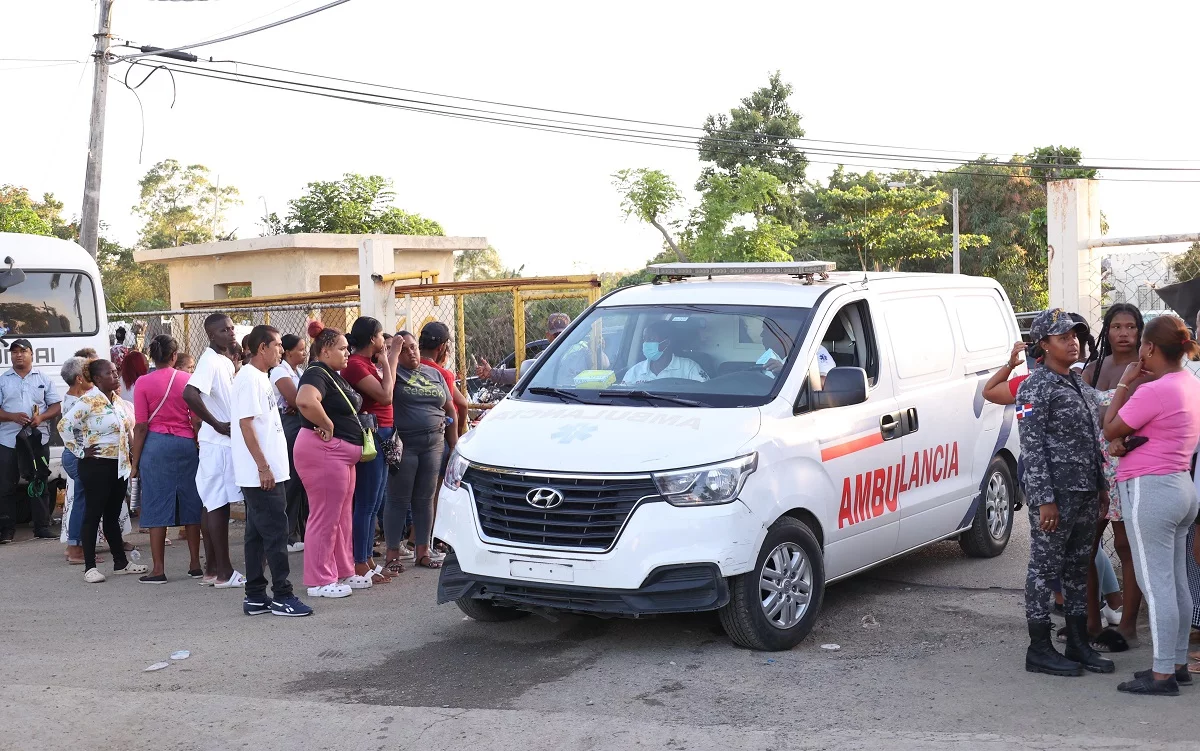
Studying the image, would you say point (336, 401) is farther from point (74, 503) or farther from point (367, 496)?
point (74, 503)

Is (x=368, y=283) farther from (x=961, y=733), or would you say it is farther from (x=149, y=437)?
(x=961, y=733)

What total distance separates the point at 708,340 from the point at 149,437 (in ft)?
14.5

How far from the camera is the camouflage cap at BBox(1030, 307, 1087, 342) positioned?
5.65 m

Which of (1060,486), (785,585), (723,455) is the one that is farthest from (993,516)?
(723,455)

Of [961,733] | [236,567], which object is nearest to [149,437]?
[236,567]

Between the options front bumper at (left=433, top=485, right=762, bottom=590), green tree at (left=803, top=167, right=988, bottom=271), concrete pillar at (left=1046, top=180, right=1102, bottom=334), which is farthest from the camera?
green tree at (left=803, top=167, right=988, bottom=271)

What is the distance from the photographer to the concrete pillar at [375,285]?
1362 centimetres

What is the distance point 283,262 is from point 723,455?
65.6 ft

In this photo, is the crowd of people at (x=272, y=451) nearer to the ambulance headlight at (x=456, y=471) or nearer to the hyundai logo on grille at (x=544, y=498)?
the ambulance headlight at (x=456, y=471)

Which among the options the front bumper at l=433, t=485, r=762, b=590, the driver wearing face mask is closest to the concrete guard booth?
the driver wearing face mask

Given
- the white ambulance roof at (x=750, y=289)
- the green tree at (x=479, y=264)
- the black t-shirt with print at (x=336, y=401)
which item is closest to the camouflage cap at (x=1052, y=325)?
the white ambulance roof at (x=750, y=289)

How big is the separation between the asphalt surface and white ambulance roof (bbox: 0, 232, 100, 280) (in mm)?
5956

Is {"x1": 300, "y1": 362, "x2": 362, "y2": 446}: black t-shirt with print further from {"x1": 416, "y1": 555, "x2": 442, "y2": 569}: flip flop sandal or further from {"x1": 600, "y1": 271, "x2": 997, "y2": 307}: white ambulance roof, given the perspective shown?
{"x1": 600, "y1": 271, "x2": 997, "y2": 307}: white ambulance roof

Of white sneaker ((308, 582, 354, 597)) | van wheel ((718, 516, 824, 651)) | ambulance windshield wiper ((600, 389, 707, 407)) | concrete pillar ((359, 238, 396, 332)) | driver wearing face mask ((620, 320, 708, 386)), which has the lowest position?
white sneaker ((308, 582, 354, 597))
